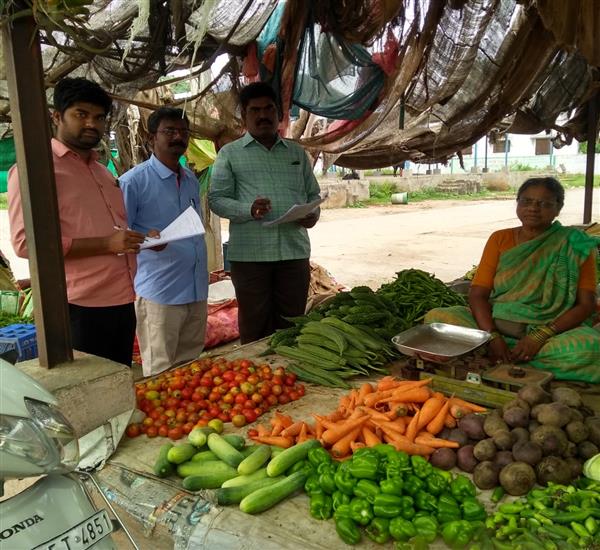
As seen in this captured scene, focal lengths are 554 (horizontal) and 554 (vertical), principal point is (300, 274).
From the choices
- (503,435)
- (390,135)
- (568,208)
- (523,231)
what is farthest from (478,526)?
(568,208)

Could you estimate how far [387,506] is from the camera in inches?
75.2

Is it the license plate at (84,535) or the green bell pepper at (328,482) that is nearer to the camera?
the license plate at (84,535)

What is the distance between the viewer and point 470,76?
560 centimetres

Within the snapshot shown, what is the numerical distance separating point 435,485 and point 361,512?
0.30 metres

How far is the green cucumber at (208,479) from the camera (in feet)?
7.20

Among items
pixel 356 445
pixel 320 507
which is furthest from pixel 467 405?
pixel 320 507

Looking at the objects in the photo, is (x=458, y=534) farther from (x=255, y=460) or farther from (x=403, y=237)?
(x=403, y=237)

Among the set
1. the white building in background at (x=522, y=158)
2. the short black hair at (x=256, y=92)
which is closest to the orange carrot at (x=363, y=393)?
the short black hair at (x=256, y=92)

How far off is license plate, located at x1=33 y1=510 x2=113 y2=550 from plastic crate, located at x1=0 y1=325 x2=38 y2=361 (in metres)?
3.42

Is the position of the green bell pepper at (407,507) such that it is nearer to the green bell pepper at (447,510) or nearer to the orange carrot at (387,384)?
the green bell pepper at (447,510)

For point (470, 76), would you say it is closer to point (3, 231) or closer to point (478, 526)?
point (478, 526)

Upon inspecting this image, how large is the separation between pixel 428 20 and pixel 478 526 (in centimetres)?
420

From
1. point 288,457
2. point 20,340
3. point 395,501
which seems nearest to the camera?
point 395,501

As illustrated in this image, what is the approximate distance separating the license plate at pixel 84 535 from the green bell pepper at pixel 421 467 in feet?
3.65
